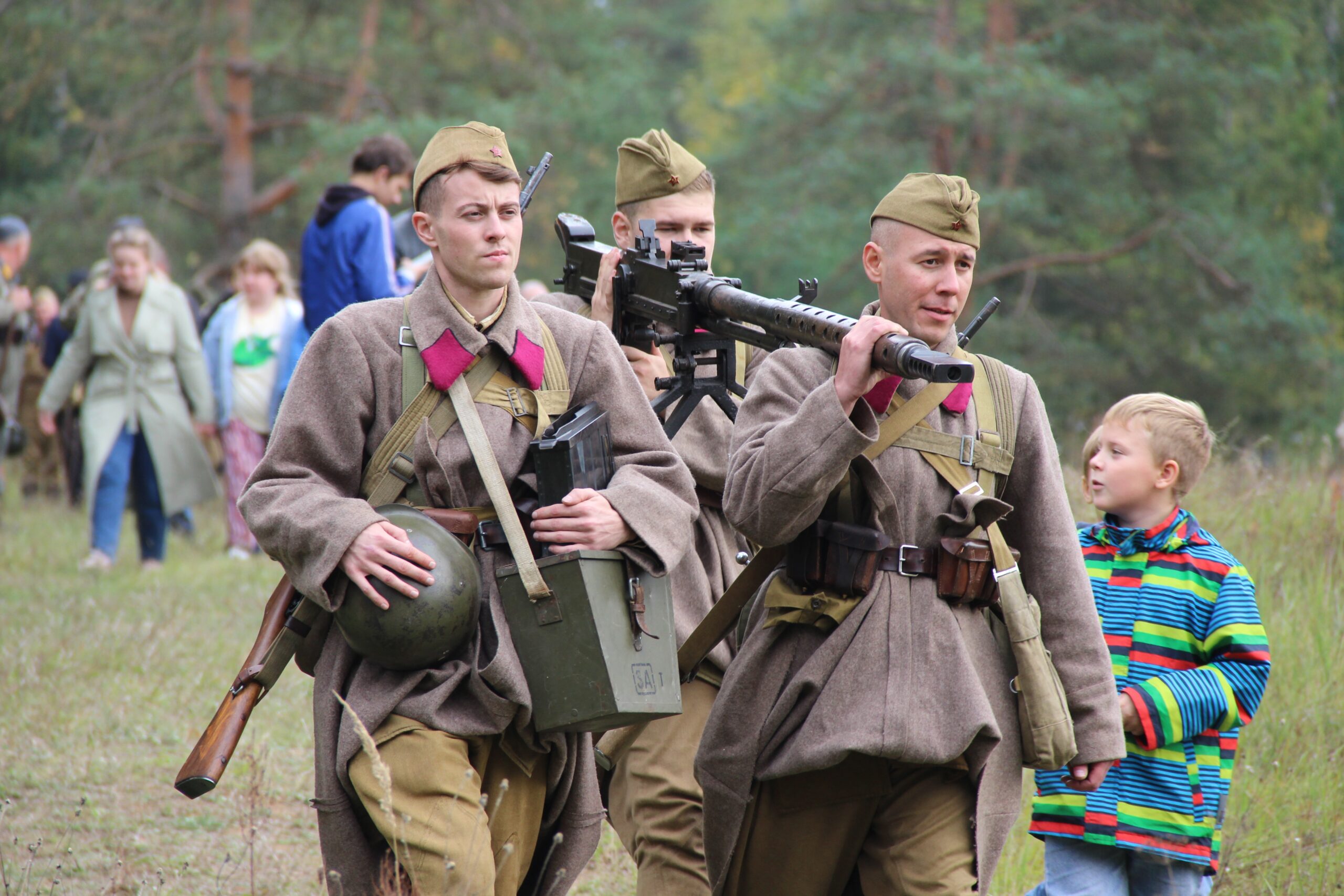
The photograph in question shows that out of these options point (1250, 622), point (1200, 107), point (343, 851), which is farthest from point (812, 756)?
point (1200, 107)

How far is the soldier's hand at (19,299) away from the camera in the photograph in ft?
42.7

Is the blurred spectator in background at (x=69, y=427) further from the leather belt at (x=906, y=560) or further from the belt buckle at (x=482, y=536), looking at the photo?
the leather belt at (x=906, y=560)

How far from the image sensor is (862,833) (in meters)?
3.79

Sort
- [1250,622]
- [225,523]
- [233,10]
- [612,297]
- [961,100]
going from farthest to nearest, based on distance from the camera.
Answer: [233,10] → [961,100] → [225,523] → [612,297] → [1250,622]

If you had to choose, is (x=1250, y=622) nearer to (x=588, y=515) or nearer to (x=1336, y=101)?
(x=588, y=515)

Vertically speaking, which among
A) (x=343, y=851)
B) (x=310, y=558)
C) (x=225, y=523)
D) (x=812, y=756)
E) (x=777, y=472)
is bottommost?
(x=225, y=523)

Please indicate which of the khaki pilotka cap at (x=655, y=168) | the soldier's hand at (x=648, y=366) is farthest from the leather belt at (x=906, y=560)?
the khaki pilotka cap at (x=655, y=168)

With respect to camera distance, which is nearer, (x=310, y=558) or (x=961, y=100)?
(x=310, y=558)

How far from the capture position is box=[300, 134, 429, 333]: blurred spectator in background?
318 inches

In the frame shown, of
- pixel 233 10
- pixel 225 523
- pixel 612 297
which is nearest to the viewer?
pixel 612 297

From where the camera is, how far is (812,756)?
11.7ft

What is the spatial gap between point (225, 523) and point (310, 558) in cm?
1044

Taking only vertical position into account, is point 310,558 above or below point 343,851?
above

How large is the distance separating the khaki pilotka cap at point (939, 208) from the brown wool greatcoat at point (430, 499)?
87 centimetres
